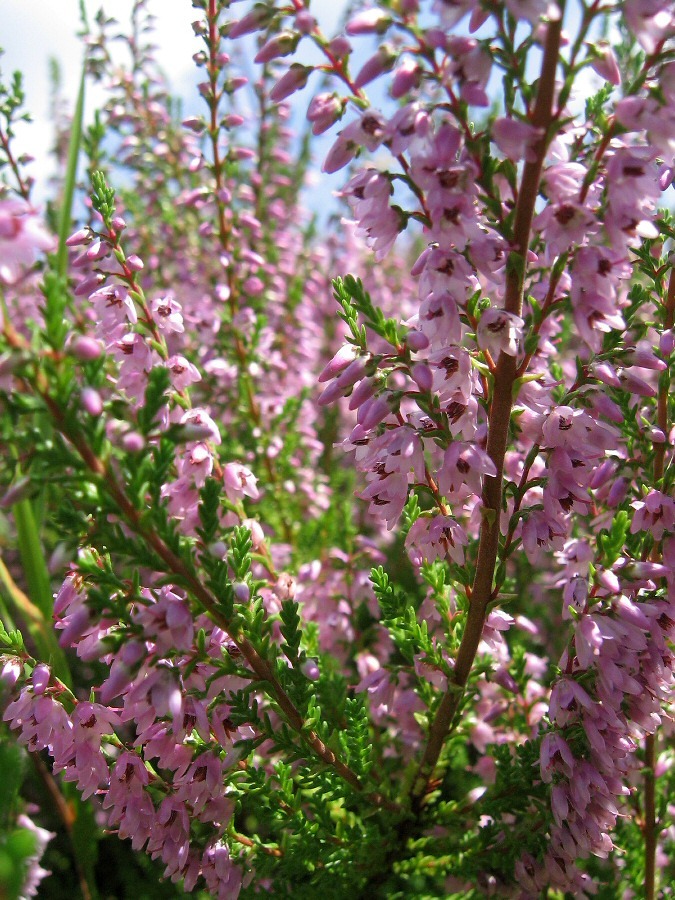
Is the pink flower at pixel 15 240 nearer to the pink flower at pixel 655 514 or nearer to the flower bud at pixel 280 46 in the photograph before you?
the flower bud at pixel 280 46

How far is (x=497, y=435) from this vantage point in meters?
1.46

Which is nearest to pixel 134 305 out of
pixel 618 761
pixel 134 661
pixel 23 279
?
pixel 23 279

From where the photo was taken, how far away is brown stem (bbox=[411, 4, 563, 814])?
123 centimetres

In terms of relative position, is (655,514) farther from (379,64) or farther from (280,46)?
(280,46)

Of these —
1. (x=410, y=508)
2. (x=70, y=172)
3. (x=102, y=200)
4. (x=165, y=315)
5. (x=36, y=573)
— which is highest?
(x=70, y=172)

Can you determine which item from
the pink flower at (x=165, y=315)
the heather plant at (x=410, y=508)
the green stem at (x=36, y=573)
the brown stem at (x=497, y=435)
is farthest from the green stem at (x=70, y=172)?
the brown stem at (x=497, y=435)

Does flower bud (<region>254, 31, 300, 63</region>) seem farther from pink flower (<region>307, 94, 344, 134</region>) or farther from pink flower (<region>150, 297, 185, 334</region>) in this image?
pink flower (<region>150, 297, 185, 334</region>)

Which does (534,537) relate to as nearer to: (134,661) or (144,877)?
(134,661)

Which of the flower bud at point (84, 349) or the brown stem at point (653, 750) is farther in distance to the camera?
the brown stem at point (653, 750)

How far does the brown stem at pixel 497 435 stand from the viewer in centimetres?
123

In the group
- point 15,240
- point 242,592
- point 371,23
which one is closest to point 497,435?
point 242,592

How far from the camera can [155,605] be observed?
132 centimetres

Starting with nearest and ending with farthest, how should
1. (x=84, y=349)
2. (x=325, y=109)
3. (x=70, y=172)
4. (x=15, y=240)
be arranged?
(x=15, y=240) → (x=84, y=349) → (x=325, y=109) → (x=70, y=172)

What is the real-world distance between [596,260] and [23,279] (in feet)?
3.08
